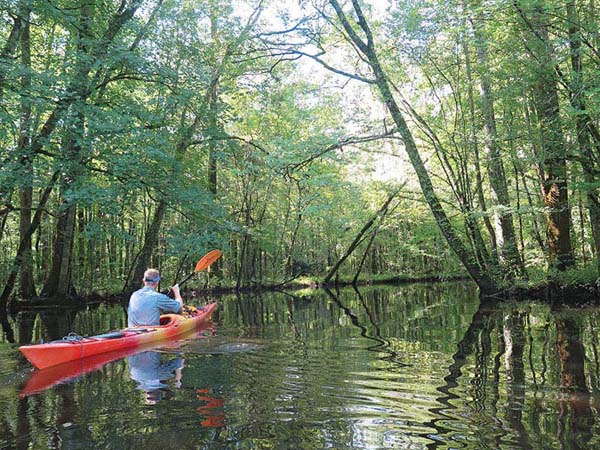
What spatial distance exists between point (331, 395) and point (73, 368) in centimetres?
339

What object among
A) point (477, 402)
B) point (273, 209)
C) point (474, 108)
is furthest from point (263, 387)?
point (273, 209)

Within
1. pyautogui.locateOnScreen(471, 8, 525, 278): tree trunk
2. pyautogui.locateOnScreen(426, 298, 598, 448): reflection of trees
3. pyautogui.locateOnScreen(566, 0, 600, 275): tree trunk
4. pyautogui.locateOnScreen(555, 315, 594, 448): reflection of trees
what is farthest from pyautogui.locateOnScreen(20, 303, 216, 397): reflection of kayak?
pyautogui.locateOnScreen(471, 8, 525, 278): tree trunk

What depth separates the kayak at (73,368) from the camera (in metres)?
4.82

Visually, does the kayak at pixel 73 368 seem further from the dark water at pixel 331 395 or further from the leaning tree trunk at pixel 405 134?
the leaning tree trunk at pixel 405 134

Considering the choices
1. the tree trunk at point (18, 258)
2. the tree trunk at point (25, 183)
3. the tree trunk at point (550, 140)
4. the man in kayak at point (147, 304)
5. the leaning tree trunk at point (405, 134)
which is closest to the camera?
the man in kayak at point (147, 304)

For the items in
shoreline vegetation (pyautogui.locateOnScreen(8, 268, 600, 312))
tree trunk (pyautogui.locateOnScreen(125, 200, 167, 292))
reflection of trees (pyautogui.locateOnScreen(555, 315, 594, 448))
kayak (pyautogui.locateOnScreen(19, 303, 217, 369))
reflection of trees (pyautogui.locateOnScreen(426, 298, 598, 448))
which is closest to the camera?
reflection of trees (pyautogui.locateOnScreen(555, 315, 594, 448))

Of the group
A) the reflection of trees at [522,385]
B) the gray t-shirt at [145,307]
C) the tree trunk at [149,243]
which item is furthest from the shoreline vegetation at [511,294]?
the gray t-shirt at [145,307]

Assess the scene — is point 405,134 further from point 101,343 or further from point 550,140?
point 101,343

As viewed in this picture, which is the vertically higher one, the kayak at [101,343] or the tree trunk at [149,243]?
the tree trunk at [149,243]

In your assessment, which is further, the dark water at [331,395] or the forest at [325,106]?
the forest at [325,106]

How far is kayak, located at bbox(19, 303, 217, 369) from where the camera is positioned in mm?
5586

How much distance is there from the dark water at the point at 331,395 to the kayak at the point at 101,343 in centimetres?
27

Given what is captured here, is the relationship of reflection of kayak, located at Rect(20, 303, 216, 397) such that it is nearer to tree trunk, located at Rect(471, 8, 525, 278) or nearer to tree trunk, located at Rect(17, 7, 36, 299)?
tree trunk, located at Rect(17, 7, 36, 299)

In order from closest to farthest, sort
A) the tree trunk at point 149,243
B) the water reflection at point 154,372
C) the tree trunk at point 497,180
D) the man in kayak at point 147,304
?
the water reflection at point 154,372
the man in kayak at point 147,304
the tree trunk at point 497,180
the tree trunk at point 149,243
